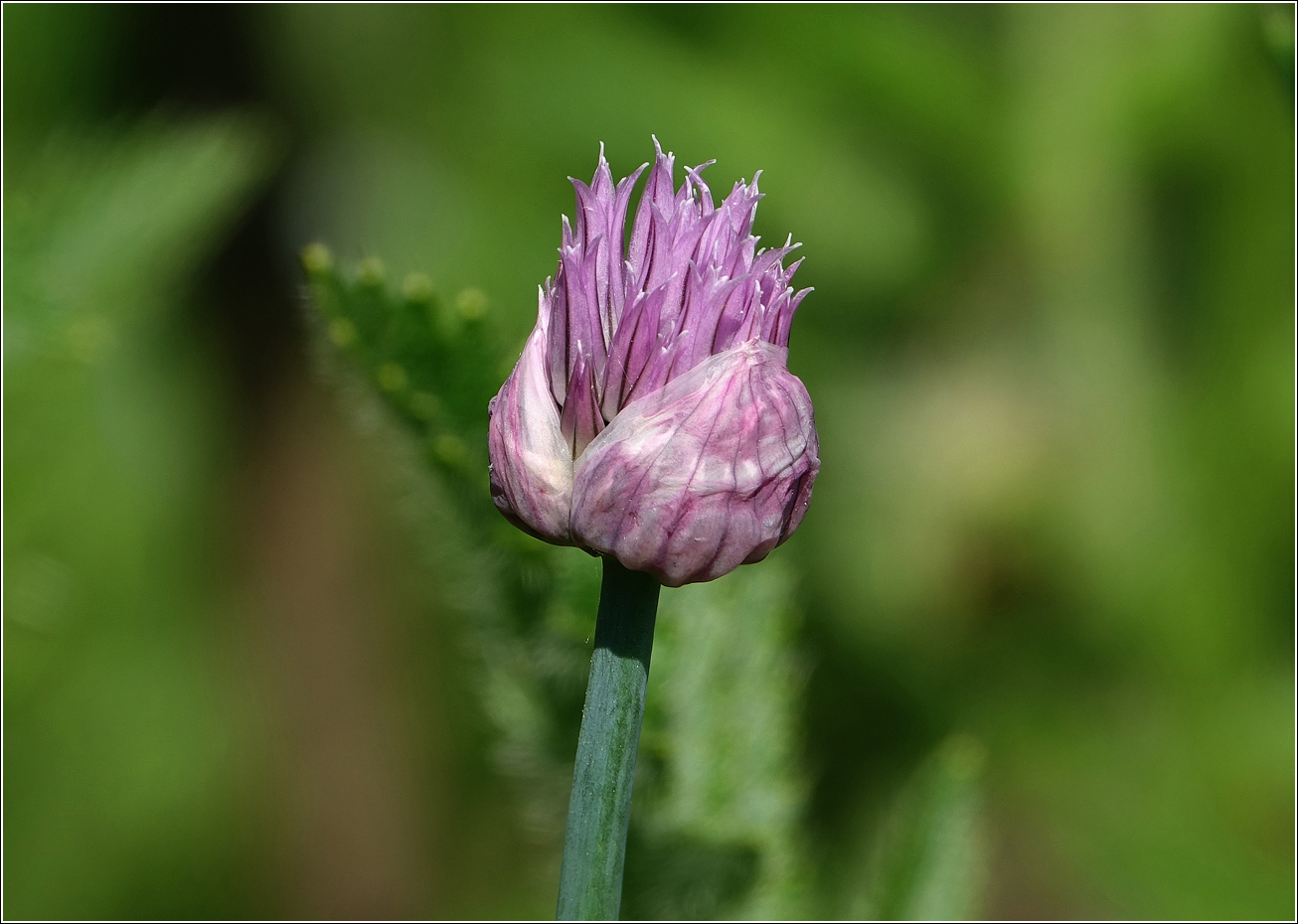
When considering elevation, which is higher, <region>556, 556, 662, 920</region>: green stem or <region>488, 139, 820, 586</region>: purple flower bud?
<region>488, 139, 820, 586</region>: purple flower bud

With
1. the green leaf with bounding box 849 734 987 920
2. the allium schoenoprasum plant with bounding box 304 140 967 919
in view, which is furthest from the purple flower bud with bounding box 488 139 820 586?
the green leaf with bounding box 849 734 987 920

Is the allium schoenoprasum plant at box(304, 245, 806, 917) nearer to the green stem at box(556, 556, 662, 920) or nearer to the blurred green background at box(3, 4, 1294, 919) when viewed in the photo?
the blurred green background at box(3, 4, 1294, 919)

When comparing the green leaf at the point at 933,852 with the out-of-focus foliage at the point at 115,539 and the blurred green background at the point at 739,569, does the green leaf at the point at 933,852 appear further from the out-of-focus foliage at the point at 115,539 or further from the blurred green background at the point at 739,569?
the out-of-focus foliage at the point at 115,539

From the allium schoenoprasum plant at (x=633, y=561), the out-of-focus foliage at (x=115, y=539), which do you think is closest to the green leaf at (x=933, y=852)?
the allium schoenoprasum plant at (x=633, y=561)

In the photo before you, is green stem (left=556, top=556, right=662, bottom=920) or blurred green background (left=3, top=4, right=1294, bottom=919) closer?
green stem (left=556, top=556, right=662, bottom=920)

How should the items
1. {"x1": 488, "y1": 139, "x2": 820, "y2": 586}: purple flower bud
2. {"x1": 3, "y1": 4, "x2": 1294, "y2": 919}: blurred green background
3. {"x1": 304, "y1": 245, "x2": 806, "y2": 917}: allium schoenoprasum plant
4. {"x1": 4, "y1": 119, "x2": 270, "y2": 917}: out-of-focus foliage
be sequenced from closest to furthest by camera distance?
1. {"x1": 488, "y1": 139, "x2": 820, "y2": 586}: purple flower bud
2. {"x1": 304, "y1": 245, "x2": 806, "y2": 917}: allium schoenoprasum plant
3. {"x1": 3, "y1": 4, "x2": 1294, "y2": 919}: blurred green background
4. {"x1": 4, "y1": 119, "x2": 270, "y2": 917}: out-of-focus foliage

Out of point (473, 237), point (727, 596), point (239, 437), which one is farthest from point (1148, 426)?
point (239, 437)

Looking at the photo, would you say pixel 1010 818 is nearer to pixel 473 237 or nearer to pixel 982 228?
pixel 982 228

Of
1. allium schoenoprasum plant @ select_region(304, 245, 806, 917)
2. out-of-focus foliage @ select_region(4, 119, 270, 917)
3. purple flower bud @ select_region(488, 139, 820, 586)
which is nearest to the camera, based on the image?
purple flower bud @ select_region(488, 139, 820, 586)
